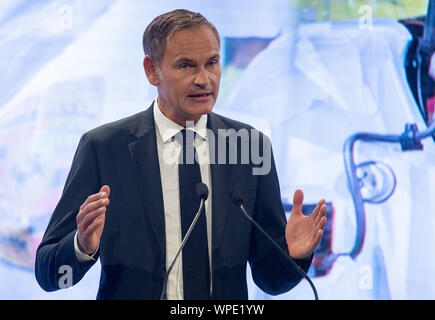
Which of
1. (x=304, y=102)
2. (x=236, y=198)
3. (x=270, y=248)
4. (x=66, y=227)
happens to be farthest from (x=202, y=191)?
(x=304, y=102)

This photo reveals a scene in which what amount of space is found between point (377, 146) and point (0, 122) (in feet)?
6.45

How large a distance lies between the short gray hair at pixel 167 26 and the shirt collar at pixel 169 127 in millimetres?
178

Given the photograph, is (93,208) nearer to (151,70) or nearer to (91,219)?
(91,219)

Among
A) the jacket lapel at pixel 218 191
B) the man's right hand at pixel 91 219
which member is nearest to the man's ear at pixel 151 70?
the jacket lapel at pixel 218 191

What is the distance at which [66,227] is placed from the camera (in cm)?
177

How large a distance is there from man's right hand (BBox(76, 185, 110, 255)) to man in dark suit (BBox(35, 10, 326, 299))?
7 cm

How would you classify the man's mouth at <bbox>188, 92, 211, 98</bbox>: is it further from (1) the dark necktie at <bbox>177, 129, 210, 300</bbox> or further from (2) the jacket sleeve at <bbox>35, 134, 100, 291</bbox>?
(2) the jacket sleeve at <bbox>35, 134, 100, 291</bbox>

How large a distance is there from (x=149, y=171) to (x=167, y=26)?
458 millimetres

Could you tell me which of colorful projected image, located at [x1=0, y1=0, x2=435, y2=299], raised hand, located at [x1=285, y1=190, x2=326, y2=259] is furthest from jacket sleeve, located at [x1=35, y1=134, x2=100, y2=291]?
colorful projected image, located at [x1=0, y1=0, x2=435, y2=299]

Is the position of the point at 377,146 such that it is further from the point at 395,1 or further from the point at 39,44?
the point at 39,44

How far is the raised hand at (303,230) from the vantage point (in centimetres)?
166

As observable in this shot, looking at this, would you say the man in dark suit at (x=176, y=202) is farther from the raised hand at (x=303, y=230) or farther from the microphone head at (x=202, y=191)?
the microphone head at (x=202, y=191)

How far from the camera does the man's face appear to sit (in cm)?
176

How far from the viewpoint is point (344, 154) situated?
3.09 m
